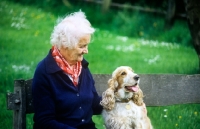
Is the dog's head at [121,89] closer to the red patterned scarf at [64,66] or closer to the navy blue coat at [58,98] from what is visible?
the navy blue coat at [58,98]

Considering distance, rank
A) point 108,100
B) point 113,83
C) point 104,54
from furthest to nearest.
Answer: point 104,54 < point 113,83 < point 108,100

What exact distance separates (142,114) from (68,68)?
0.91 m

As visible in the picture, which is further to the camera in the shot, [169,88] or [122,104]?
[169,88]

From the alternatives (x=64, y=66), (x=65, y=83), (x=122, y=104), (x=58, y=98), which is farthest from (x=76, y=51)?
(x=122, y=104)

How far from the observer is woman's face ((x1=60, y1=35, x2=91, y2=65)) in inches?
142

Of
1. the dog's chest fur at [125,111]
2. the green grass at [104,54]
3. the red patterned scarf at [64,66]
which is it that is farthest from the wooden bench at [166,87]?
the green grass at [104,54]

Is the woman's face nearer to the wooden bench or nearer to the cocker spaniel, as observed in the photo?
the cocker spaniel

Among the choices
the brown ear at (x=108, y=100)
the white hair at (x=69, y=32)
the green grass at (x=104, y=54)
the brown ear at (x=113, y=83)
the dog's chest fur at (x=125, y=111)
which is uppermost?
the white hair at (x=69, y=32)

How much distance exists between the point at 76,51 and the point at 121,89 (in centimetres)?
64

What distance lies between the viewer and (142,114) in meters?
3.93

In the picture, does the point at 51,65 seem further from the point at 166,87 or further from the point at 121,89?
the point at 166,87

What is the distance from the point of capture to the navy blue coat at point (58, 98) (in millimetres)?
3471

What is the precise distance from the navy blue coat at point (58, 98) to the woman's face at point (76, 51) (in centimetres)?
14

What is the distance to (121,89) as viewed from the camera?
12.8 ft
